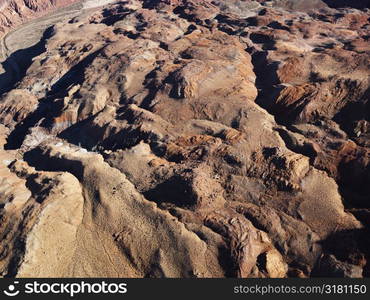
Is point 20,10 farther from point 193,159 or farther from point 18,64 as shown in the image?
point 193,159

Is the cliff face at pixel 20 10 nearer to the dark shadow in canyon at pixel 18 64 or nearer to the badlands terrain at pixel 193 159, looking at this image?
the dark shadow in canyon at pixel 18 64

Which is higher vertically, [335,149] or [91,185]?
[91,185]

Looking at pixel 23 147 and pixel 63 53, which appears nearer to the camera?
pixel 23 147

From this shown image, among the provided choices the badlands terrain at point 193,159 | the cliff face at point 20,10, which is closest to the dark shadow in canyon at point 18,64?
the badlands terrain at point 193,159

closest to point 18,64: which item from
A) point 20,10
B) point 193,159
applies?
point 20,10

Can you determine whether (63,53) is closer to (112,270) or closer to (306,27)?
(306,27)

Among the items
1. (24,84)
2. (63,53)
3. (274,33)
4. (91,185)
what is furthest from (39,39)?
(91,185)

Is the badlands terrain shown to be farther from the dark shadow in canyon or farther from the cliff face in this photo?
the cliff face

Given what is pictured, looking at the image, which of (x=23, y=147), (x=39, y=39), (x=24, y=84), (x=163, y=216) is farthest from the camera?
(x=39, y=39)
